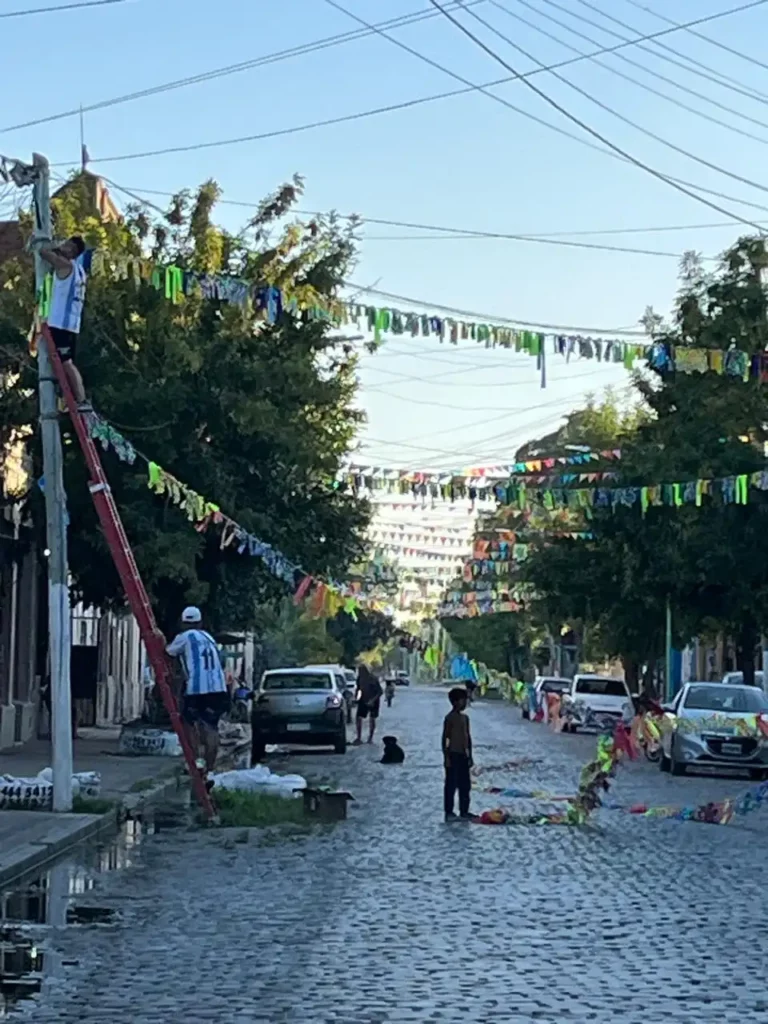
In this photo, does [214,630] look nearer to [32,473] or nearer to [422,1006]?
[32,473]

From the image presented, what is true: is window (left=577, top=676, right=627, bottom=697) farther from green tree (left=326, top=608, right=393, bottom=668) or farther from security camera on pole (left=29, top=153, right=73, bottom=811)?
green tree (left=326, top=608, right=393, bottom=668)

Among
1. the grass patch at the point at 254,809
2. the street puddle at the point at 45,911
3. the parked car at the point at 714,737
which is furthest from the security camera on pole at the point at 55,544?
the parked car at the point at 714,737

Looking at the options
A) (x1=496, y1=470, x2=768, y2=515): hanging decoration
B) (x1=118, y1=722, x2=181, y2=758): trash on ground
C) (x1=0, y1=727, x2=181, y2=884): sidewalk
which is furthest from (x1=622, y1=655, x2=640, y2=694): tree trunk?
(x1=118, y1=722, x2=181, y2=758): trash on ground

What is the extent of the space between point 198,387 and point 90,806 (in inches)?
506

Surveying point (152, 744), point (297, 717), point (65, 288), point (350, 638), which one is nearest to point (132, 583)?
point (65, 288)

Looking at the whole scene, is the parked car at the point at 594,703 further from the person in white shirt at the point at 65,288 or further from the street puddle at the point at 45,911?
the street puddle at the point at 45,911

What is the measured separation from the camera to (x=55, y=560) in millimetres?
20203

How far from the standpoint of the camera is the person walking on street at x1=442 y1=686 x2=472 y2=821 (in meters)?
20.8

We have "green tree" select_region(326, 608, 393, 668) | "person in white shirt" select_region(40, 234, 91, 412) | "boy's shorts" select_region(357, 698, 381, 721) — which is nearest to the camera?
"person in white shirt" select_region(40, 234, 91, 412)

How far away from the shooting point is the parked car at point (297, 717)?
34.6 meters

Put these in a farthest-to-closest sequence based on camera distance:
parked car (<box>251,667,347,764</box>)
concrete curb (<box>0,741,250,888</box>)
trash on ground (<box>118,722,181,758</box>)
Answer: parked car (<box>251,667,347,764</box>) < trash on ground (<box>118,722,181,758</box>) < concrete curb (<box>0,741,250,888</box>)

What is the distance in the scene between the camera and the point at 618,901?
13.7 metres

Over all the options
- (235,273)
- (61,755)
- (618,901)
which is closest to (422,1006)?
(618,901)

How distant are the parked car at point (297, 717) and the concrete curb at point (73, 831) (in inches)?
286
